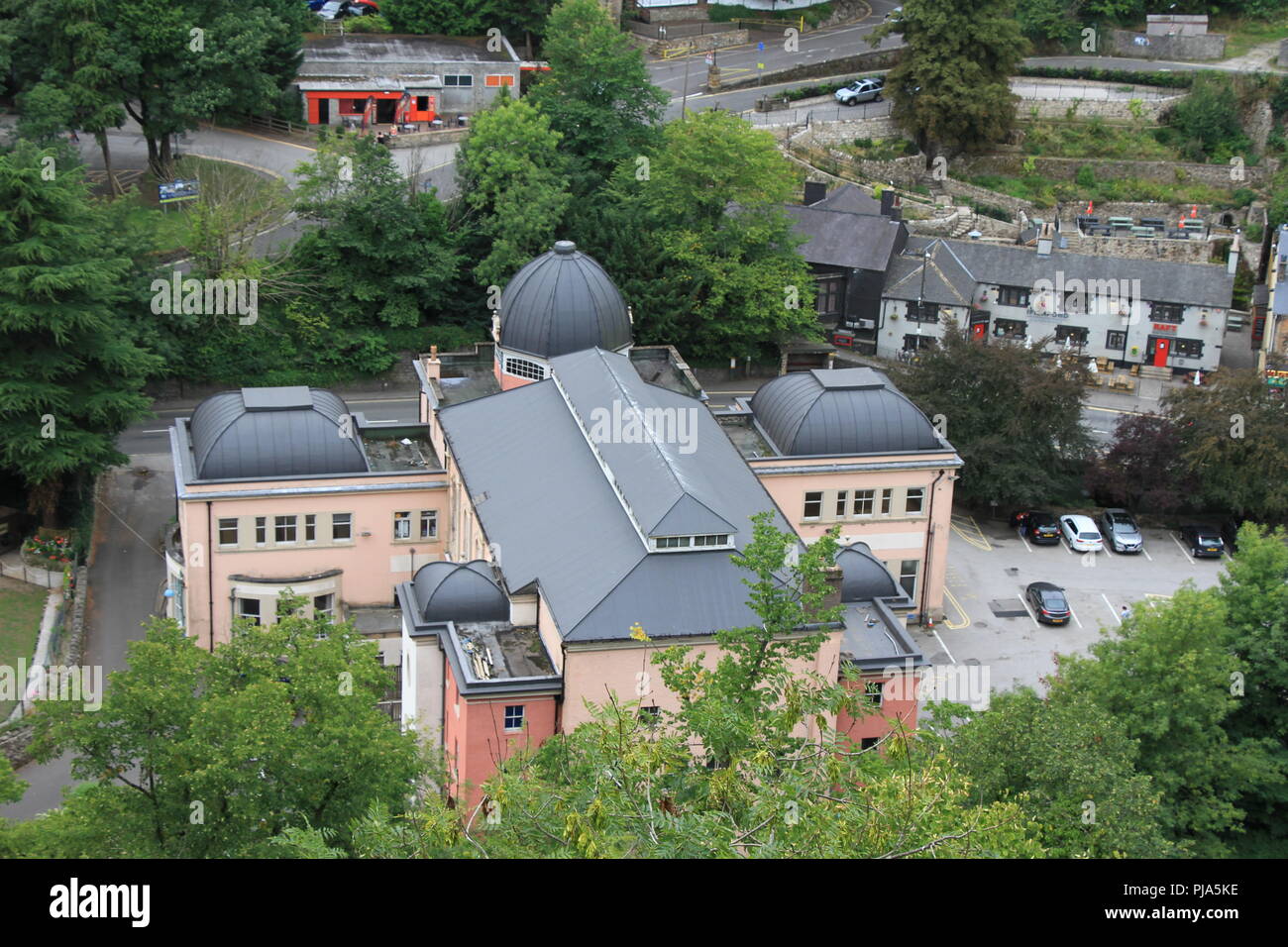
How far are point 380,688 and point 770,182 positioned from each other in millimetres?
44907

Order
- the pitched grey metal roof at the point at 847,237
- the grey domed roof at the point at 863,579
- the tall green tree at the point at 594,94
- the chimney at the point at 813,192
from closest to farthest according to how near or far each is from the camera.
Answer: the grey domed roof at the point at 863,579 < the tall green tree at the point at 594,94 < the pitched grey metal roof at the point at 847,237 < the chimney at the point at 813,192

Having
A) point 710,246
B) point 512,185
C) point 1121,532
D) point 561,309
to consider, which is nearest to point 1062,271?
point 710,246

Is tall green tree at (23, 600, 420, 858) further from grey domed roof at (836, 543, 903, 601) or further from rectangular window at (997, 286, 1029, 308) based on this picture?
rectangular window at (997, 286, 1029, 308)

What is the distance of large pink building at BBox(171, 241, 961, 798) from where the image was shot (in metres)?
46.8

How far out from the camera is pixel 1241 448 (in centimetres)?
7331

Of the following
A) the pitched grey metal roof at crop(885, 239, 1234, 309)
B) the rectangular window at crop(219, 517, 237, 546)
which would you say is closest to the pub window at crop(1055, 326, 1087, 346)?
the pitched grey metal roof at crop(885, 239, 1234, 309)

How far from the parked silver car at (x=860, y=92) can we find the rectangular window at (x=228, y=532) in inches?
2617

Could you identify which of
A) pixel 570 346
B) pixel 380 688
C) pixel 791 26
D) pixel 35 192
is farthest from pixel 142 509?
pixel 791 26

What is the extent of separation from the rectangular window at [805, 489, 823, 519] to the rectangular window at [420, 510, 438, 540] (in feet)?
46.7

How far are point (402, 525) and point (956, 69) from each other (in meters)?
57.9

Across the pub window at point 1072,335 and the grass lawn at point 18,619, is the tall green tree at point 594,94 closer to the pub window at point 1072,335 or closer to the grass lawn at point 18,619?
the pub window at point 1072,335

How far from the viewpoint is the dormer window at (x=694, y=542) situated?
155ft

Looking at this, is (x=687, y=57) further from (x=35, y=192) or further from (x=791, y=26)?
(x=35, y=192)
